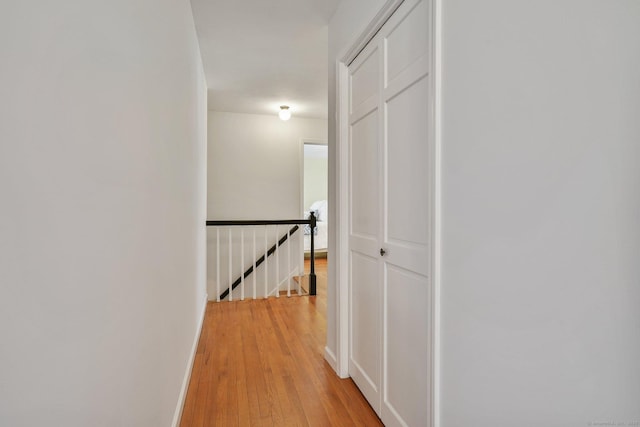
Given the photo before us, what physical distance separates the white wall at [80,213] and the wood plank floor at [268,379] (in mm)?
654

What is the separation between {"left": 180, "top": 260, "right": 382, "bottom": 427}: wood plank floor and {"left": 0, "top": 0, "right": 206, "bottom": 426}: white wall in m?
0.65

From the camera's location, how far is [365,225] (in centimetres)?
195

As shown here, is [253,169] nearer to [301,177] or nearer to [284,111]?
[301,177]

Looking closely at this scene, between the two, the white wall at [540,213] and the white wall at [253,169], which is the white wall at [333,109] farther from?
the white wall at [253,169]

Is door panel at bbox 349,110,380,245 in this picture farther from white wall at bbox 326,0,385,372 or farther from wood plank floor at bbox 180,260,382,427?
wood plank floor at bbox 180,260,382,427

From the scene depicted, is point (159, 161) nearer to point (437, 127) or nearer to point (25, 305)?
point (25, 305)

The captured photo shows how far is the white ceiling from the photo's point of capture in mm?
2289

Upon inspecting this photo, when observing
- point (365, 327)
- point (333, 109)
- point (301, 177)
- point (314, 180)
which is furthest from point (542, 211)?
point (314, 180)

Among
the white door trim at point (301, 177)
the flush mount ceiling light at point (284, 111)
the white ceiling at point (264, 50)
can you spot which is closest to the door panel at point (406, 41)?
the white ceiling at point (264, 50)

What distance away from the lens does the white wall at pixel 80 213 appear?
18.0 inches

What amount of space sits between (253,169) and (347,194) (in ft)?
10.1

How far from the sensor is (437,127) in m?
1.19

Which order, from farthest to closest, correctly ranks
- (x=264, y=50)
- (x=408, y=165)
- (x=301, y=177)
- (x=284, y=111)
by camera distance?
(x=301, y=177)
(x=284, y=111)
(x=264, y=50)
(x=408, y=165)

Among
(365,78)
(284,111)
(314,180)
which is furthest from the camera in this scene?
(314,180)
